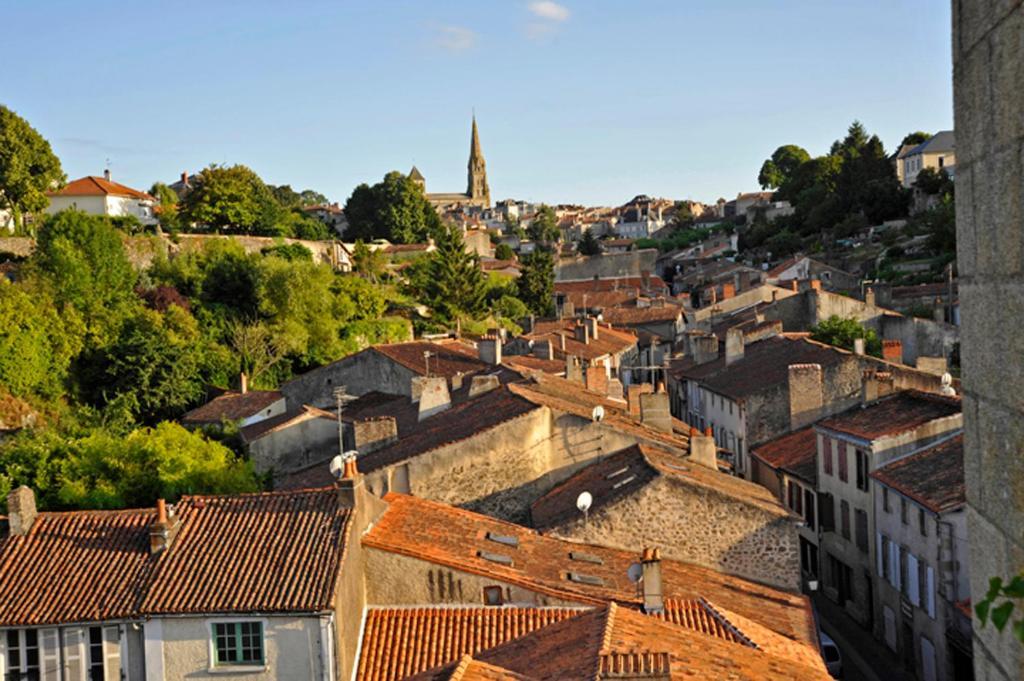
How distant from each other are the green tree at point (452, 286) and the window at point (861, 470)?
38462 millimetres

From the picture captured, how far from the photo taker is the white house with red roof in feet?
234

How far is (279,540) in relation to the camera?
18172 millimetres

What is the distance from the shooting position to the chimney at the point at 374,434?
29000 mm

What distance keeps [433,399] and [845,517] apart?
11428 millimetres

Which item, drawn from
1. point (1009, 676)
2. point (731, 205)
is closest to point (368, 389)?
point (1009, 676)

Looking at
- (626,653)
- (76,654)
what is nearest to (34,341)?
(76,654)

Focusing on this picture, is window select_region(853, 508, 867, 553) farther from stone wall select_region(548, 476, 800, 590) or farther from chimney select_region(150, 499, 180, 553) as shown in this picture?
chimney select_region(150, 499, 180, 553)

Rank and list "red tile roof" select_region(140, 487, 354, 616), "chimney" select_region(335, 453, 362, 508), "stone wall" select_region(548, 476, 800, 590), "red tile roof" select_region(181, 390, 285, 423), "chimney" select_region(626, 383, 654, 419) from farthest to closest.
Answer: "red tile roof" select_region(181, 390, 285, 423), "chimney" select_region(626, 383, 654, 419), "stone wall" select_region(548, 476, 800, 590), "chimney" select_region(335, 453, 362, 508), "red tile roof" select_region(140, 487, 354, 616)

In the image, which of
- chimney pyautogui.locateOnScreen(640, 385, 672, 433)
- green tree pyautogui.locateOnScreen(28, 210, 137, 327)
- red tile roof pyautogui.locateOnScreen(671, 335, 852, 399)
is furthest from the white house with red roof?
chimney pyautogui.locateOnScreen(640, 385, 672, 433)

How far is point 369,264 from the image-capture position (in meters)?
70.8

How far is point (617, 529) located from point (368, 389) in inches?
873

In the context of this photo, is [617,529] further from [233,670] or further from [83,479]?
[83,479]

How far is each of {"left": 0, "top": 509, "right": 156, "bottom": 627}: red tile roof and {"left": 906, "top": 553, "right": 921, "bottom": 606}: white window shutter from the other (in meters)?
15.6

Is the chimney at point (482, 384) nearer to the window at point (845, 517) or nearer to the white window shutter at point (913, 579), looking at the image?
the window at point (845, 517)
